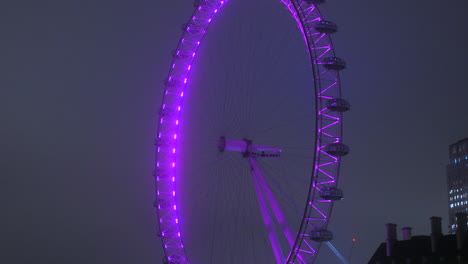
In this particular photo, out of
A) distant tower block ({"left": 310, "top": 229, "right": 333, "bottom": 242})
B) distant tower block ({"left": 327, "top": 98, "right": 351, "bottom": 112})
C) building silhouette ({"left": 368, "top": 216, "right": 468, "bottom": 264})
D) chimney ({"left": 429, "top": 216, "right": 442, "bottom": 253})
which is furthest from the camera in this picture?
chimney ({"left": 429, "top": 216, "right": 442, "bottom": 253})

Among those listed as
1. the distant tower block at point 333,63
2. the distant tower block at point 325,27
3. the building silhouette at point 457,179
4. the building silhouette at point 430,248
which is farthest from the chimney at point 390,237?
the building silhouette at point 457,179

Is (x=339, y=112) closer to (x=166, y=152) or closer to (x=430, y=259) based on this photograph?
(x=430, y=259)

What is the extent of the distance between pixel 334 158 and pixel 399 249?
49.6 feet

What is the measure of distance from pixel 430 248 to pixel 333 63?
14772 millimetres

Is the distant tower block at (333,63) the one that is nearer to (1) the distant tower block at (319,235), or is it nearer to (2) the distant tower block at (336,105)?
(2) the distant tower block at (336,105)

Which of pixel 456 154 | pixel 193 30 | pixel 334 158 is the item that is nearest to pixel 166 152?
pixel 193 30

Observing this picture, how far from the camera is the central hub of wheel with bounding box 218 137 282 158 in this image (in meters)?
39.5

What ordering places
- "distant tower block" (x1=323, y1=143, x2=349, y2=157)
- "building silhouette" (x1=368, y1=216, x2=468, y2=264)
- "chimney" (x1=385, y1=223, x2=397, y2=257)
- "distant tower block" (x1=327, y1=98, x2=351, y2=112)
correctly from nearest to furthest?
"distant tower block" (x1=323, y1=143, x2=349, y2=157) < "distant tower block" (x1=327, y1=98, x2=351, y2=112) < "building silhouette" (x1=368, y1=216, x2=468, y2=264) < "chimney" (x1=385, y1=223, x2=397, y2=257)

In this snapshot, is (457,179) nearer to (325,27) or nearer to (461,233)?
(461,233)

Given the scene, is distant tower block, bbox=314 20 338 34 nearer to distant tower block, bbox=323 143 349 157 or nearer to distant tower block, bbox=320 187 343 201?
distant tower block, bbox=323 143 349 157

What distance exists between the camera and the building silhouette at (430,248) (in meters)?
40.1

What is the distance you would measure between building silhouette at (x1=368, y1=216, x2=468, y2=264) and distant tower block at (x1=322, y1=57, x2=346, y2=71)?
38.5ft

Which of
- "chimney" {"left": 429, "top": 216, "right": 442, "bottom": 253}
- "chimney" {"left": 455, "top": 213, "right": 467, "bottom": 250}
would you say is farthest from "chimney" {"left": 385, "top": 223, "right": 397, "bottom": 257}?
"chimney" {"left": 455, "top": 213, "right": 467, "bottom": 250}

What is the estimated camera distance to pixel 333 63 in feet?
121
